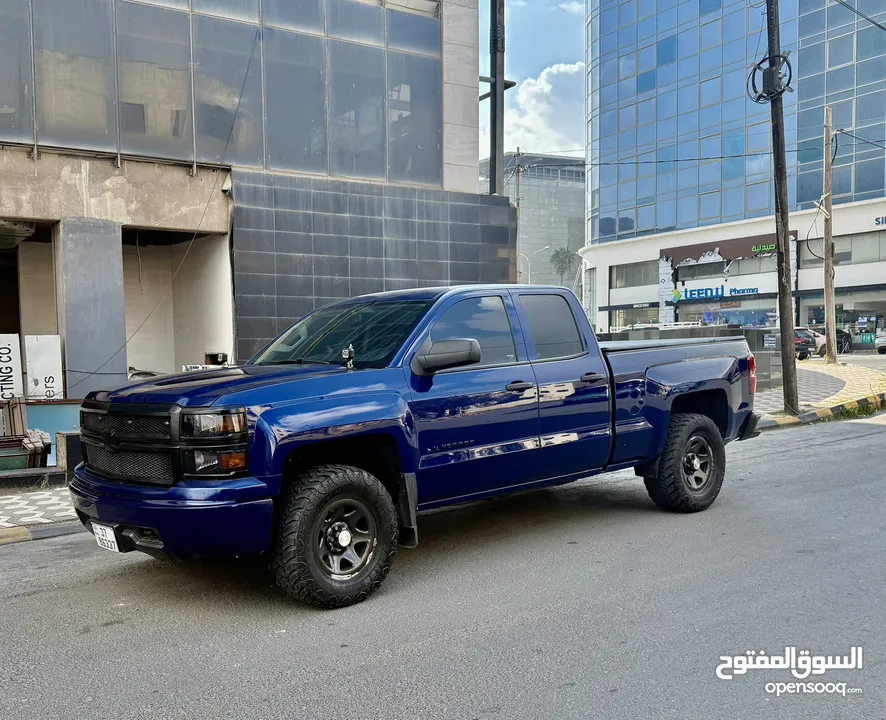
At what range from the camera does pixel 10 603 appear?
191 inches

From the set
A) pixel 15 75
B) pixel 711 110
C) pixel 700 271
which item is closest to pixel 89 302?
pixel 15 75

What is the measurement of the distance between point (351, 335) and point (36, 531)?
11.1ft

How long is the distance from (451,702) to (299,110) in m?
12.9

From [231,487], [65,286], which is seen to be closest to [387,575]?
[231,487]

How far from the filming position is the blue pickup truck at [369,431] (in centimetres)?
429

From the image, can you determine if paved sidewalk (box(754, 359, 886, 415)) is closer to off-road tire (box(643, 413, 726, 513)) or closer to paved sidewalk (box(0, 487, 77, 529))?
off-road tire (box(643, 413, 726, 513))

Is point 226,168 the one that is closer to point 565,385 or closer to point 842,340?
point 565,385

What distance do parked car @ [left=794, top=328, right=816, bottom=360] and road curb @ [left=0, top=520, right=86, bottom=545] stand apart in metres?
30.4

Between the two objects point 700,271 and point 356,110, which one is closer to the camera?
point 356,110

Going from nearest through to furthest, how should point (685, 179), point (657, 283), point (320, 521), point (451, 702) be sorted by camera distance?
point (451, 702) → point (320, 521) → point (685, 179) → point (657, 283)

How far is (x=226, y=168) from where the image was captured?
13938mm

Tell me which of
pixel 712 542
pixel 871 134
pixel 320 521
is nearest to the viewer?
pixel 320 521

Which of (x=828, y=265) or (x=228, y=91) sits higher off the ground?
(x=228, y=91)

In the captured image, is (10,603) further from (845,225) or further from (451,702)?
(845,225)
